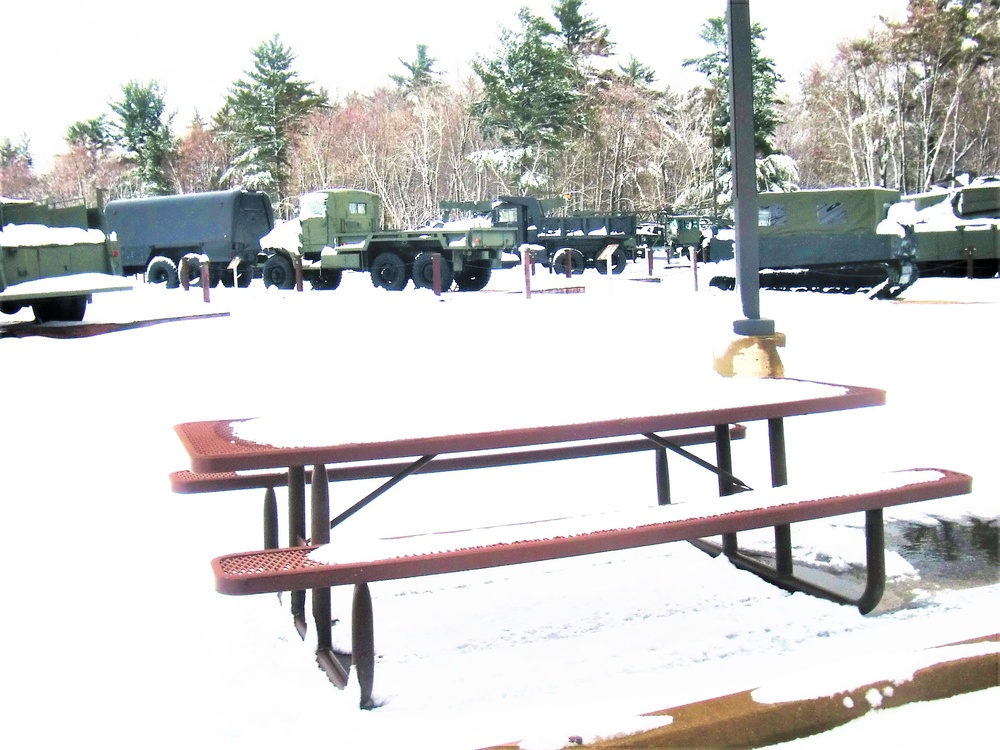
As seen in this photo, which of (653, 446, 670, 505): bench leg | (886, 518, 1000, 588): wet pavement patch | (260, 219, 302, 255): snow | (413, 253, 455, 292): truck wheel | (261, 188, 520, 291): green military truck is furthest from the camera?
(260, 219, 302, 255): snow

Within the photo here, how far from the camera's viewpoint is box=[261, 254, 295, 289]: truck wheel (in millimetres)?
19000

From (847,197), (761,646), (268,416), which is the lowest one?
(761,646)

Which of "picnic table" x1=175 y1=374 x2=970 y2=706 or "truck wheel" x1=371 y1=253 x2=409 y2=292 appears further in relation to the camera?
"truck wheel" x1=371 y1=253 x2=409 y2=292

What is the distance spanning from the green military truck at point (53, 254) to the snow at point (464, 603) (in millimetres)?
4706

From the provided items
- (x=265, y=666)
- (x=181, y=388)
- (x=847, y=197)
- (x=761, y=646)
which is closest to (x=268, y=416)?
(x=265, y=666)

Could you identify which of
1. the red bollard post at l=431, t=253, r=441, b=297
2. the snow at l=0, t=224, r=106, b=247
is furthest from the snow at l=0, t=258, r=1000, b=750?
the red bollard post at l=431, t=253, r=441, b=297

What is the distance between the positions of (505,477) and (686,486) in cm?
82

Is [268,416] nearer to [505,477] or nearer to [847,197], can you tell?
[505,477]

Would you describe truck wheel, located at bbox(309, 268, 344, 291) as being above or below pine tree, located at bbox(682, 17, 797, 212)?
below

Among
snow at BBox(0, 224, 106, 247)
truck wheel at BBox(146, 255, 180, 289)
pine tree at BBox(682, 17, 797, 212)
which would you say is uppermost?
pine tree at BBox(682, 17, 797, 212)

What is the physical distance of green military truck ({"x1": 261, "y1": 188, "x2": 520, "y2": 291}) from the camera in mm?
17328

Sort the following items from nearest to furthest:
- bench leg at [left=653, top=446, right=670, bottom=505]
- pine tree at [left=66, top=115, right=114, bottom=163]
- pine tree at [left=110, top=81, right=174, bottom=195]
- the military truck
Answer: bench leg at [left=653, top=446, right=670, bottom=505] < pine tree at [left=66, top=115, right=114, bottom=163] < pine tree at [left=110, top=81, right=174, bottom=195] < the military truck

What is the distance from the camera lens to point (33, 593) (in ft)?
10.4

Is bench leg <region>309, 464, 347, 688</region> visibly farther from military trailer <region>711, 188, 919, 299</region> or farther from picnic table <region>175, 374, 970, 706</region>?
military trailer <region>711, 188, 919, 299</region>
